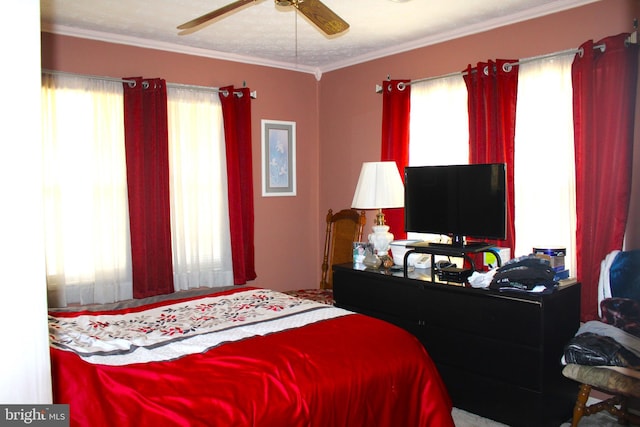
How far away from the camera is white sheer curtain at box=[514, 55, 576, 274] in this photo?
3.52m

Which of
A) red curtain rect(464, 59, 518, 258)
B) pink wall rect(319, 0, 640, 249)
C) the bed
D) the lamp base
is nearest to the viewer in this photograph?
the bed

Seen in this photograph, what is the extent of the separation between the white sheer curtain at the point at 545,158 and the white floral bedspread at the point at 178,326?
1827mm

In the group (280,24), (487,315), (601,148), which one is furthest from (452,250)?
(280,24)

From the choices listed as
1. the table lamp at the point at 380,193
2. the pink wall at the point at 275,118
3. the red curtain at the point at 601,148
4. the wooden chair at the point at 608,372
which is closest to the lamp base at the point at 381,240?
the table lamp at the point at 380,193

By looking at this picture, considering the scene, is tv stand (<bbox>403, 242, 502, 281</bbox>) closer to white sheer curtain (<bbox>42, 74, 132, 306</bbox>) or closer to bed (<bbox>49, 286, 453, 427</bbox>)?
bed (<bbox>49, 286, 453, 427</bbox>)

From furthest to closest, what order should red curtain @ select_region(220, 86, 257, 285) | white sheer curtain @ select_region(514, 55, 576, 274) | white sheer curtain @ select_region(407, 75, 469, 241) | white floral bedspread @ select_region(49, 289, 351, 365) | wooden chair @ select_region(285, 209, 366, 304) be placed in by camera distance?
wooden chair @ select_region(285, 209, 366, 304), red curtain @ select_region(220, 86, 257, 285), white sheer curtain @ select_region(407, 75, 469, 241), white sheer curtain @ select_region(514, 55, 576, 274), white floral bedspread @ select_region(49, 289, 351, 365)

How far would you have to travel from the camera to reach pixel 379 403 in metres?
2.19

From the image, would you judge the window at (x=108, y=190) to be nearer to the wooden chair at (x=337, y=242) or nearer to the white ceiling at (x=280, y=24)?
the white ceiling at (x=280, y=24)

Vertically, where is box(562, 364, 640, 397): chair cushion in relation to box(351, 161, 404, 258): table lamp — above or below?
below

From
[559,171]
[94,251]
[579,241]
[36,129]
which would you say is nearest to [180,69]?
[94,251]

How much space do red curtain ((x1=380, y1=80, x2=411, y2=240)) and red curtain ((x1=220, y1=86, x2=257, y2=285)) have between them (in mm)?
1316

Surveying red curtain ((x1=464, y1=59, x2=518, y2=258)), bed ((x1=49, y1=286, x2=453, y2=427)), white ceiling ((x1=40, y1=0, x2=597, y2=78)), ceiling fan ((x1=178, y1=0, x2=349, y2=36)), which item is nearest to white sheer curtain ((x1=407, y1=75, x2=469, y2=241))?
red curtain ((x1=464, y1=59, x2=518, y2=258))

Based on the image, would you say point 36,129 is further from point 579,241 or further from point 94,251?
point 94,251

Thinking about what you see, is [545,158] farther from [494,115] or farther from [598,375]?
[598,375]
